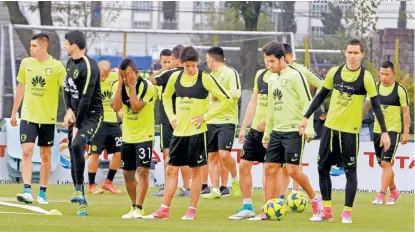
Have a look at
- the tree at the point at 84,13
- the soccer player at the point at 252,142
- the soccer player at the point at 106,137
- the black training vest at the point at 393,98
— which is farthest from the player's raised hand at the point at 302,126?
the tree at the point at 84,13

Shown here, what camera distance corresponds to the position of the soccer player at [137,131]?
48.7ft

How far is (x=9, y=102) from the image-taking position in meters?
26.7

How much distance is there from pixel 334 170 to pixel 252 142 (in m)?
7.82

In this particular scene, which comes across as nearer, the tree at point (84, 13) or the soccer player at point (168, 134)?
the soccer player at point (168, 134)

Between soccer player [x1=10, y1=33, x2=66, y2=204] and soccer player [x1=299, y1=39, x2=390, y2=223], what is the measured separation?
404cm

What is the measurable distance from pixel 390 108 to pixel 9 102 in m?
10.2

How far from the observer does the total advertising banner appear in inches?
913

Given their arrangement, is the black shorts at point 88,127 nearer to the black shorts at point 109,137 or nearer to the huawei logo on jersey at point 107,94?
the huawei logo on jersey at point 107,94

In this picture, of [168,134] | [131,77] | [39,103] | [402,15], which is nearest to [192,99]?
[131,77]

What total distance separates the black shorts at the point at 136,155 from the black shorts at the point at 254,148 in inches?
62.4

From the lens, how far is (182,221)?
47.9 feet

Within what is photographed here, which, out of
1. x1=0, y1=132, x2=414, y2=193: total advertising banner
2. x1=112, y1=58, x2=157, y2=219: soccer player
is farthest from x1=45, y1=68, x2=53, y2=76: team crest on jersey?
x1=0, y1=132, x2=414, y2=193: total advertising banner

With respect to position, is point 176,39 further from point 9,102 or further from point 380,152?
point 380,152

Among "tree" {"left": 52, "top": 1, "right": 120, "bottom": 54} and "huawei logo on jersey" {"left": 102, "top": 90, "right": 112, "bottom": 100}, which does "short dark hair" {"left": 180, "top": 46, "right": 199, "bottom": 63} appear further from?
"tree" {"left": 52, "top": 1, "right": 120, "bottom": 54}
